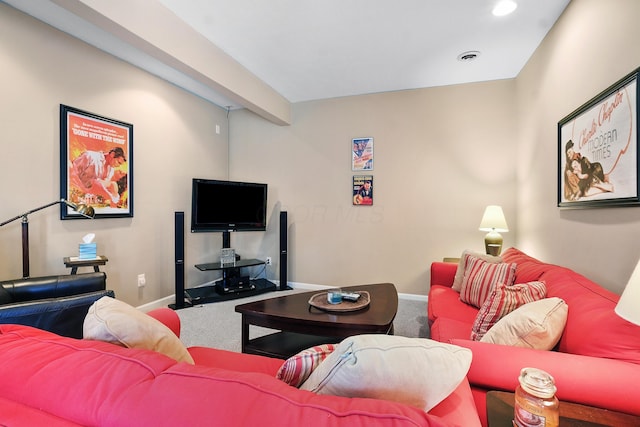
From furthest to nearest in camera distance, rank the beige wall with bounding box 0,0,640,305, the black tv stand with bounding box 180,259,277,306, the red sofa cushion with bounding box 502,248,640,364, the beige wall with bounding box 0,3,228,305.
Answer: the black tv stand with bounding box 180,259,277,306
the beige wall with bounding box 0,3,228,305
the beige wall with bounding box 0,0,640,305
the red sofa cushion with bounding box 502,248,640,364

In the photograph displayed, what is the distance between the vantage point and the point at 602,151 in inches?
69.4

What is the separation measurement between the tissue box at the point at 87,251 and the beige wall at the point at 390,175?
7.53 ft

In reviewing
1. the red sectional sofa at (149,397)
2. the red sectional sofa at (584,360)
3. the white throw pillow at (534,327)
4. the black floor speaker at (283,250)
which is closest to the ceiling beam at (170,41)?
the black floor speaker at (283,250)

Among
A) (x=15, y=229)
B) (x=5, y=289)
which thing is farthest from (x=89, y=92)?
(x=5, y=289)

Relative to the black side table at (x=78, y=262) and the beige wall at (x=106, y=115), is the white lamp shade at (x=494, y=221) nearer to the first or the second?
the beige wall at (x=106, y=115)

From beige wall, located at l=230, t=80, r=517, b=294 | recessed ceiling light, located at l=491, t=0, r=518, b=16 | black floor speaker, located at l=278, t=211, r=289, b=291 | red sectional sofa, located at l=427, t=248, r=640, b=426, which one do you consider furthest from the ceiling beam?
red sectional sofa, located at l=427, t=248, r=640, b=426

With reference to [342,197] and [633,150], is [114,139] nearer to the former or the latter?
[342,197]

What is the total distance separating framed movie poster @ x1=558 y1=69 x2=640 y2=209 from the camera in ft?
5.00

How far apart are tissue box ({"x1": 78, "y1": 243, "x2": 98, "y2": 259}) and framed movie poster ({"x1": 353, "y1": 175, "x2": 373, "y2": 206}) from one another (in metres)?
2.91

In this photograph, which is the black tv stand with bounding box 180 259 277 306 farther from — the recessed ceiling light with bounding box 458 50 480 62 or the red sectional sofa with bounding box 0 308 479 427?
the recessed ceiling light with bounding box 458 50 480 62

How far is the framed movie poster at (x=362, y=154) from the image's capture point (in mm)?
4020

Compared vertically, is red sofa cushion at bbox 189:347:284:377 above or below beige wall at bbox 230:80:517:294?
below

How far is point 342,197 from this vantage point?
164 inches

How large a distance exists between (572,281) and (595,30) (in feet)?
5.09
